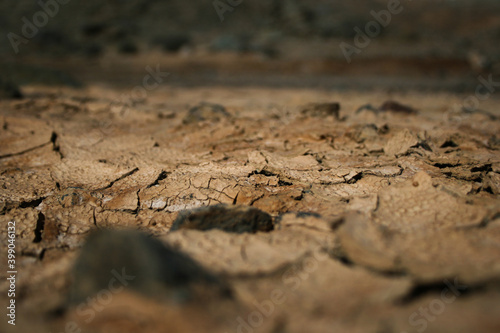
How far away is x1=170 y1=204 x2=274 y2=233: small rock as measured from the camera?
1.85 meters

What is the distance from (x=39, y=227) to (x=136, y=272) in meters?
1.29

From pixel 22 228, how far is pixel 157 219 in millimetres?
809

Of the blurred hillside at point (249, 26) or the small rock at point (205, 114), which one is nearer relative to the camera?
the small rock at point (205, 114)

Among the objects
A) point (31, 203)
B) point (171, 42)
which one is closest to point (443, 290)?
point (31, 203)

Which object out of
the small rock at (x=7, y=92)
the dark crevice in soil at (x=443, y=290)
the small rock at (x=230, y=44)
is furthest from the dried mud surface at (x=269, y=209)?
the small rock at (x=230, y=44)

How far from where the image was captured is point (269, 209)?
85.4 inches

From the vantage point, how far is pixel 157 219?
86.9 inches

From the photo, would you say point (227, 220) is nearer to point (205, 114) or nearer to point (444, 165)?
point (444, 165)

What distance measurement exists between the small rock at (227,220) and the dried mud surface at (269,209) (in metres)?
0.06

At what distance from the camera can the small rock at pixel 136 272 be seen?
1.20 meters

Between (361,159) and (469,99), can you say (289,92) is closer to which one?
(469,99)

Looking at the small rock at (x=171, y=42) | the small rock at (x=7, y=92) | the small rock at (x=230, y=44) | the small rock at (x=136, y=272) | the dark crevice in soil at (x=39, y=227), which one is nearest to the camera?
the small rock at (x=136, y=272)

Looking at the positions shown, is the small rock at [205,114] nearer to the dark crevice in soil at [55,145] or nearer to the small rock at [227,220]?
the dark crevice in soil at [55,145]

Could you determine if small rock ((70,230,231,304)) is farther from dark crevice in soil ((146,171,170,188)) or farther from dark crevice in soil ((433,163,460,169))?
dark crevice in soil ((433,163,460,169))
